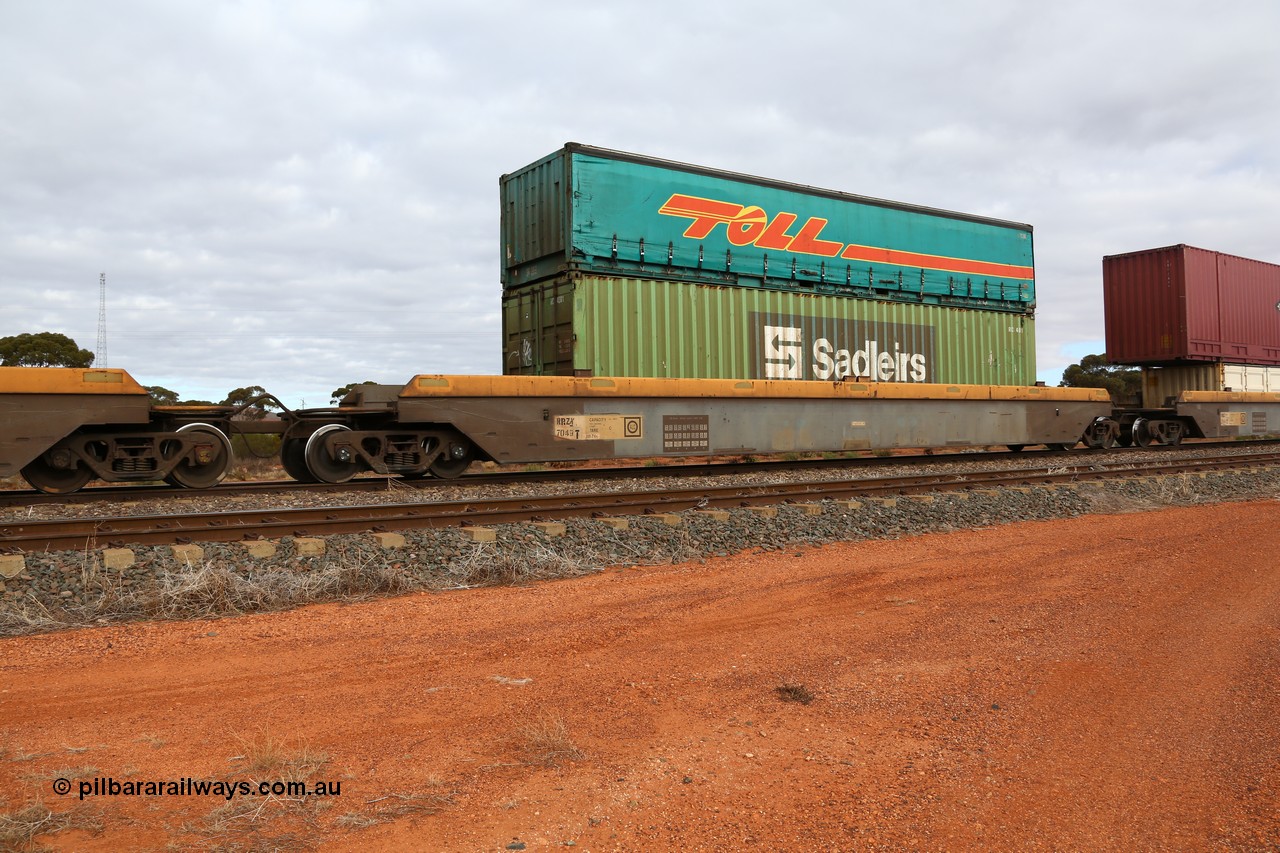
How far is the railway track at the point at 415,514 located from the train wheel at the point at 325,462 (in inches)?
77.6

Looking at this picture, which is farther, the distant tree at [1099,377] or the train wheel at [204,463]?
the distant tree at [1099,377]

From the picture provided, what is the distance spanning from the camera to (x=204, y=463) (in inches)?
352

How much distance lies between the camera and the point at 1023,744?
3143mm

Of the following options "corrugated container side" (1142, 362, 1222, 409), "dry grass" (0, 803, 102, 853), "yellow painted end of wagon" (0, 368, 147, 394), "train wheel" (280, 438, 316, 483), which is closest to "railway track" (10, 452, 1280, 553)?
"yellow painted end of wagon" (0, 368, 147, 394)

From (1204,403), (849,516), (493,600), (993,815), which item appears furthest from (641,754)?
(1204,403)

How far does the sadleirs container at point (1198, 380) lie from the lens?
63.2 feet

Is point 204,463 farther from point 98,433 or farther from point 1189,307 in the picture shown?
point 1189,307

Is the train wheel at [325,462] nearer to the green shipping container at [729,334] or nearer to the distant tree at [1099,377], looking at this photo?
the green shipping container at [729,334]

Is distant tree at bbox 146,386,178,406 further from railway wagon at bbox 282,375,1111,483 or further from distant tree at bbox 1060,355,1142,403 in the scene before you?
distant tree at bbox 1060,355,1142,403

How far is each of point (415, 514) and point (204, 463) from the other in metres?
3.43

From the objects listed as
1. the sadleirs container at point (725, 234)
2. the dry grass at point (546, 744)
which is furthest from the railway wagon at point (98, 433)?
the dry grass at point (546, 744)

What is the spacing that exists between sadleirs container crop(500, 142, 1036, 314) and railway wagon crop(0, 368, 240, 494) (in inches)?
199

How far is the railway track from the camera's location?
5930 mm

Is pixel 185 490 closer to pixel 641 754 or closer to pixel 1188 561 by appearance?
pixel 641 754
